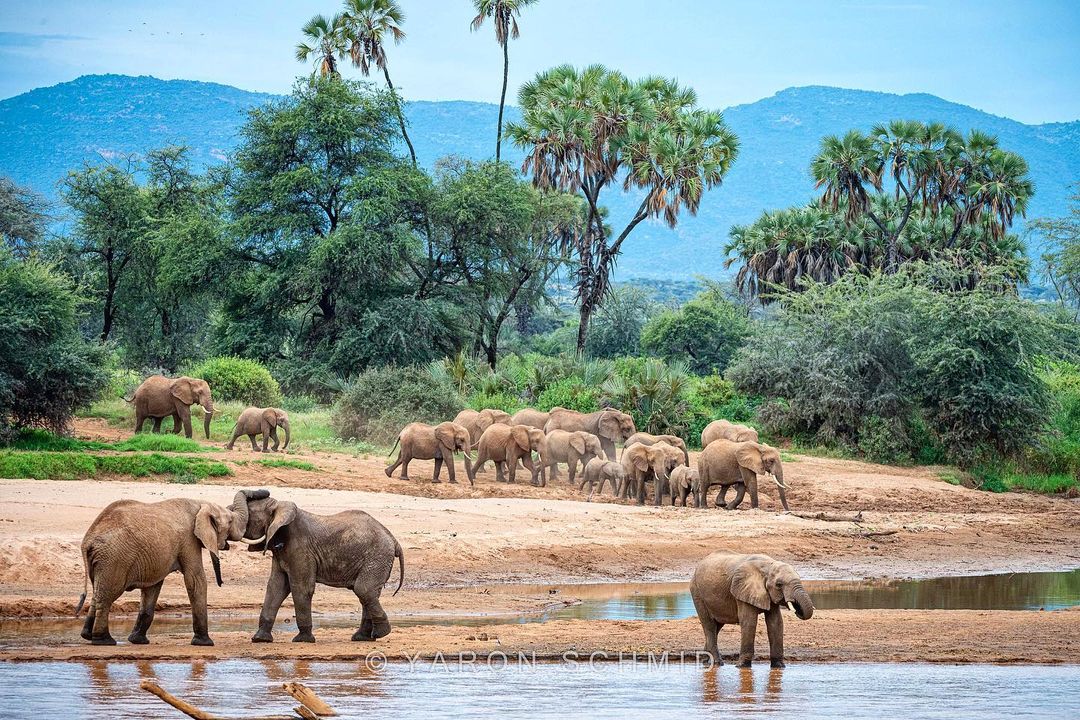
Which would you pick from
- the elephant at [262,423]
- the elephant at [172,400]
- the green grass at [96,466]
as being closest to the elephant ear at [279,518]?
the green grass at [96,466]

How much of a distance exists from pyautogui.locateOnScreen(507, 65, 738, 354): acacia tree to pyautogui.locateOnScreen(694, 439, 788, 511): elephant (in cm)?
Answer: 2064

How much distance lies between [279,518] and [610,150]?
1429 inches

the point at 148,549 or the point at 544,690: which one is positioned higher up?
the point at 148,549

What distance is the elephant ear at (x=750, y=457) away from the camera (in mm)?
23281

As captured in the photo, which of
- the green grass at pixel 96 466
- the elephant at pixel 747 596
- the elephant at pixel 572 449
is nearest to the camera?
the elephant at pixel 747 596

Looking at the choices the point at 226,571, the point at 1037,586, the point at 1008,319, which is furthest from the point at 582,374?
the point at 226,571

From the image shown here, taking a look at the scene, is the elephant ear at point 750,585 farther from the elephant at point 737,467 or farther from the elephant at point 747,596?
the elephant at point 737,467

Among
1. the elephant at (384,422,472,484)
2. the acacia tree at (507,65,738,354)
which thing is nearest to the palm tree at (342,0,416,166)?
the acacia tree at (507,65,738,354)

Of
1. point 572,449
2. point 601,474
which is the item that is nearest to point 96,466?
point 601,474

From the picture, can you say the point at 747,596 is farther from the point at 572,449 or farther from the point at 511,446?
the point at 572,449

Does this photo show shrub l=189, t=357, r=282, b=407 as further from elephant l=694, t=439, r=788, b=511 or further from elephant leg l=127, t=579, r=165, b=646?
elephant leg l=127, t=579, r=165, b=646

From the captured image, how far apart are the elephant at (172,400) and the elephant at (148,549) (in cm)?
1711

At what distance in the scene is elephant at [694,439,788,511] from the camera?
23.3m

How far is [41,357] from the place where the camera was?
2492 centimetres
